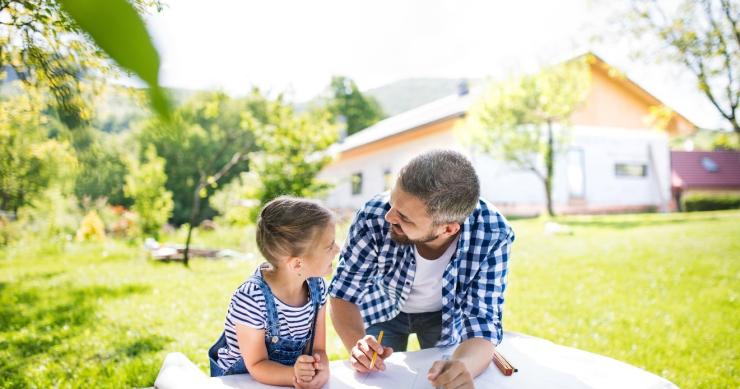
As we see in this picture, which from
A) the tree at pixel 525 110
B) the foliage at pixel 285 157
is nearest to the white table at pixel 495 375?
the foliage at pixel 285 157

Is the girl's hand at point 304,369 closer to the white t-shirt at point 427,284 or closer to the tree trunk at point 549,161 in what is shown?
the white t-shirt at point 427,284

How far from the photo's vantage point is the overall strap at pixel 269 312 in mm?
1681

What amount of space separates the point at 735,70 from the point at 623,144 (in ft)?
29.0

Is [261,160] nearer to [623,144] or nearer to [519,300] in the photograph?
[519,300]

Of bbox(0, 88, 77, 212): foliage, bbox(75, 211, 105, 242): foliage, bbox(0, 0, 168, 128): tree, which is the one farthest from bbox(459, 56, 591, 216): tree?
bbox(0, 0, 168, 128): tree

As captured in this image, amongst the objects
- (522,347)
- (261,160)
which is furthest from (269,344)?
(261,160)

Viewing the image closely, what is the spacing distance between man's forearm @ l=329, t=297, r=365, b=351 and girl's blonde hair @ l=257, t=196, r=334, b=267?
384mm

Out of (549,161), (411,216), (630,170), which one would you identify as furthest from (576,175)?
(411,216)

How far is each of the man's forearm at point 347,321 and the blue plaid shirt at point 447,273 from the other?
0.04m

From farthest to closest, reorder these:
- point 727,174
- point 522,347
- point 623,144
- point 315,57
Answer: point 727,174
point 623,144
point 522,347
point 315,57

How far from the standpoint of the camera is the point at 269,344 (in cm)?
174

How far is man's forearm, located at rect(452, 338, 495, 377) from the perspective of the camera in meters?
1.64

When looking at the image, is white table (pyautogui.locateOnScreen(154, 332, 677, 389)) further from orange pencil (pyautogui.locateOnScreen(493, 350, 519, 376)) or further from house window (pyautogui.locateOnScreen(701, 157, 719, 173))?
house window (pyautogui.locateOnScreen(701, 157, 719, 173))

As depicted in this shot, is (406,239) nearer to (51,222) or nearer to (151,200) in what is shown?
(151,200)
